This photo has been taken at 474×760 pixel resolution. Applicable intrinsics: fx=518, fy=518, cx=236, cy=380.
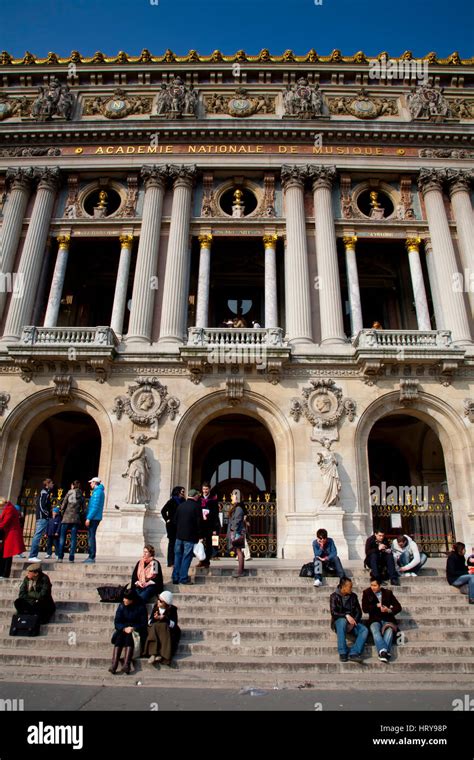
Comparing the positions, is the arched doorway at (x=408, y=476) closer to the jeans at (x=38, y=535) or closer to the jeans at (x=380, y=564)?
the jeans at (x=380, y=564)

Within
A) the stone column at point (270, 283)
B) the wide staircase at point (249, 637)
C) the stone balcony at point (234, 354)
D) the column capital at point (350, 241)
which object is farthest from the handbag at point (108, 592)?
the column capital at point (350, 241)

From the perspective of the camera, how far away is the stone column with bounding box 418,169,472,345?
20.9 metres

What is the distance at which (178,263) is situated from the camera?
72.2ft

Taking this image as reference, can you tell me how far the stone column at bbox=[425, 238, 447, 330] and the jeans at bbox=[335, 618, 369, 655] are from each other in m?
15.0

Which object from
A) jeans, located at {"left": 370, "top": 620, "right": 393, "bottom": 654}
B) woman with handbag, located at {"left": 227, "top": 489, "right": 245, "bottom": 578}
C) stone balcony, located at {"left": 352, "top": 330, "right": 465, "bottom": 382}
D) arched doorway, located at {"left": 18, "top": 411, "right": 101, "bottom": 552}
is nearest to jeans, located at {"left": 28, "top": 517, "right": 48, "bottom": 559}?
woman with handbag, located at {"left": 227, "top": 489, "right": 245, "bottom": 578}

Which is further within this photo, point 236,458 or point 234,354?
point 236,458

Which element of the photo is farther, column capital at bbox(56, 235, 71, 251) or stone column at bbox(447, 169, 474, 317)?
column capital at bbox(56, 235, 71, 251)

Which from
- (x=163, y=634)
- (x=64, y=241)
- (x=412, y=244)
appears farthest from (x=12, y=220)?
(x=163, y=634)

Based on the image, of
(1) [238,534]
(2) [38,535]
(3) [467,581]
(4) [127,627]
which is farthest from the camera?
(2) [38,535]

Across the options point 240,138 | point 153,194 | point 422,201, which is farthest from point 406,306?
point 153,194

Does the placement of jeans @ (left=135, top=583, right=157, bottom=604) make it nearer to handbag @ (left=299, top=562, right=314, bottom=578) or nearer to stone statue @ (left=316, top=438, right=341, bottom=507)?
handbag @ (left=299, top=562, right=314, bottom=578)

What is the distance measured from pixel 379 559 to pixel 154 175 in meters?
19.2

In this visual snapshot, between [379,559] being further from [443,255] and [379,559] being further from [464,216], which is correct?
[464,216]

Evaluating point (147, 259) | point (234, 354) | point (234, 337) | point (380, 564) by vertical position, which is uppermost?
point (147, 259)
